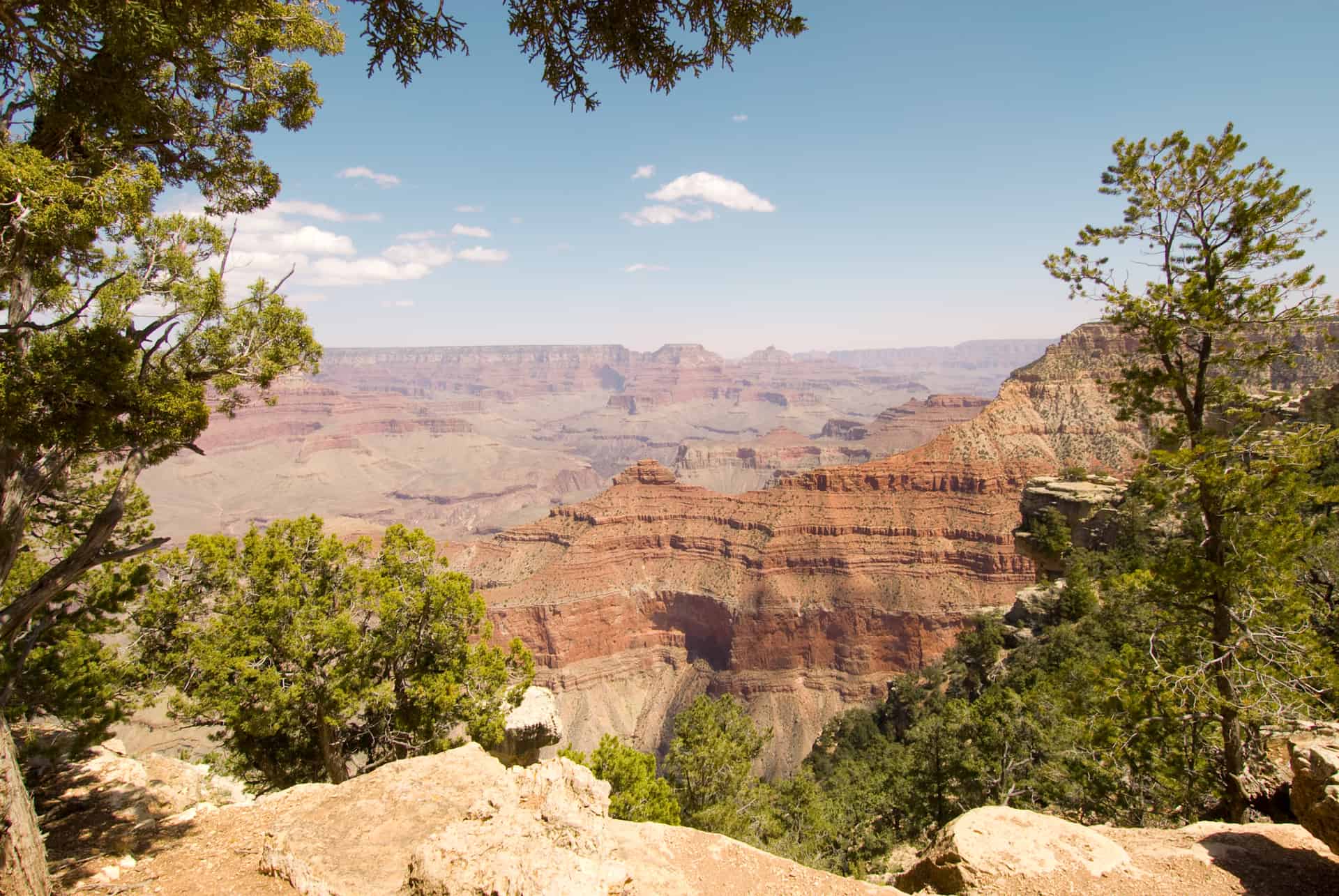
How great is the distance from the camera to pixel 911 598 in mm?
69688

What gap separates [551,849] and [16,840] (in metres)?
5.57

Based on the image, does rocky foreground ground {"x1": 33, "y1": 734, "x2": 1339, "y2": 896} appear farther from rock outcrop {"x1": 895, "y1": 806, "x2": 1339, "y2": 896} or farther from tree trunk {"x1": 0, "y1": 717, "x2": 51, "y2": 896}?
tree trunk {"x1": 0, "y1": 717, "x2": 51, "y2": 896}

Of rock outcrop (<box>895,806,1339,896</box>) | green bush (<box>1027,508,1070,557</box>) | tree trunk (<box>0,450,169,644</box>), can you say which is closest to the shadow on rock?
rock outcrop (<box>895,806,1339,896</box>)

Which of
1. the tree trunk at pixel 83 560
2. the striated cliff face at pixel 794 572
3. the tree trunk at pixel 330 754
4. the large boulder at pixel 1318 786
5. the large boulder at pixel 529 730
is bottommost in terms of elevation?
the striated cliff face at pixel 794 572

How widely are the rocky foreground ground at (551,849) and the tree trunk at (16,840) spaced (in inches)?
56.4

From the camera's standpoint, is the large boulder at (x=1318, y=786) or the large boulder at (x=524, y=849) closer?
the large boulder at (x=524, y=849)

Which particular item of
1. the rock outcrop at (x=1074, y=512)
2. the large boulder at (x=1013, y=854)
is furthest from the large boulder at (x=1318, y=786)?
the rock outcrop at (x=1074, y=512)

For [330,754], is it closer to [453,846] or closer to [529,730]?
[529,730]

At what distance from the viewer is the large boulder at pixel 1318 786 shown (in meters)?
7.40

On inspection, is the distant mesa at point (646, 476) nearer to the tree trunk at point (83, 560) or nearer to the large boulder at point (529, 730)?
the large boulder at point (529, 730)

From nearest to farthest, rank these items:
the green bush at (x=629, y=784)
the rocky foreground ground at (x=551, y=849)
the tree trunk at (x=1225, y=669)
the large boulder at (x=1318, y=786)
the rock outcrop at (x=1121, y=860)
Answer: the rocky foreground ground at (x=551, y=849) → the large boulder at (x=1318, y=786) → the rock outcrop at (x=1121, y=860) → the tree trunk at (x=1225, y=669) → the green bush at (x=629, y=784)

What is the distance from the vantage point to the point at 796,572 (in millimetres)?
77750

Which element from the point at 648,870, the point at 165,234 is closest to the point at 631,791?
the point at 648,870

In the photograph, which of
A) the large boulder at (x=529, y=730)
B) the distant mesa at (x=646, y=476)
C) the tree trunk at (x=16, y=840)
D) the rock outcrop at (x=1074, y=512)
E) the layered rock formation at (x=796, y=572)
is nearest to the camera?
the tree trunk at (x=16, y=840)
